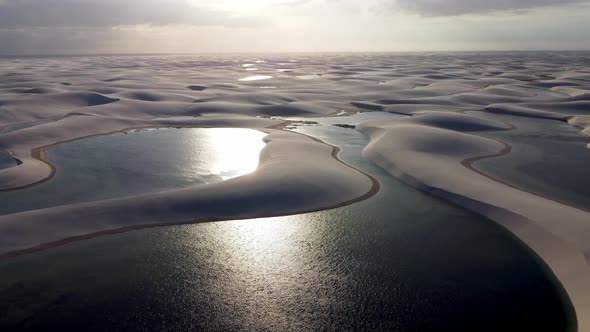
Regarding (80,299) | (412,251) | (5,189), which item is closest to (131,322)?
(80,299)

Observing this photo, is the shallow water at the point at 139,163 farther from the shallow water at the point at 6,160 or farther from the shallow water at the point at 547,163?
the shallow water at the point at 547,163

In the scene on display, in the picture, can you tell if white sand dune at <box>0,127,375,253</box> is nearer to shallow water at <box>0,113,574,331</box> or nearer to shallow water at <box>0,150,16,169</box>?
shallow water at <box>0,113,574,331</box>

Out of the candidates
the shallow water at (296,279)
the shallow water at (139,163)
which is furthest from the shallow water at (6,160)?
the shallow water at (296,279)

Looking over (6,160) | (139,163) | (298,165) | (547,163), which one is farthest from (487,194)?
(6,160)

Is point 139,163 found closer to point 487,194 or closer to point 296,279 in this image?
point 296,279

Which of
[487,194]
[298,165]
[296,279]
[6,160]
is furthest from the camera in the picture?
[6,160]

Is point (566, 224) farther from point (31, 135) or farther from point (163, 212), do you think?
point (31, 135)
